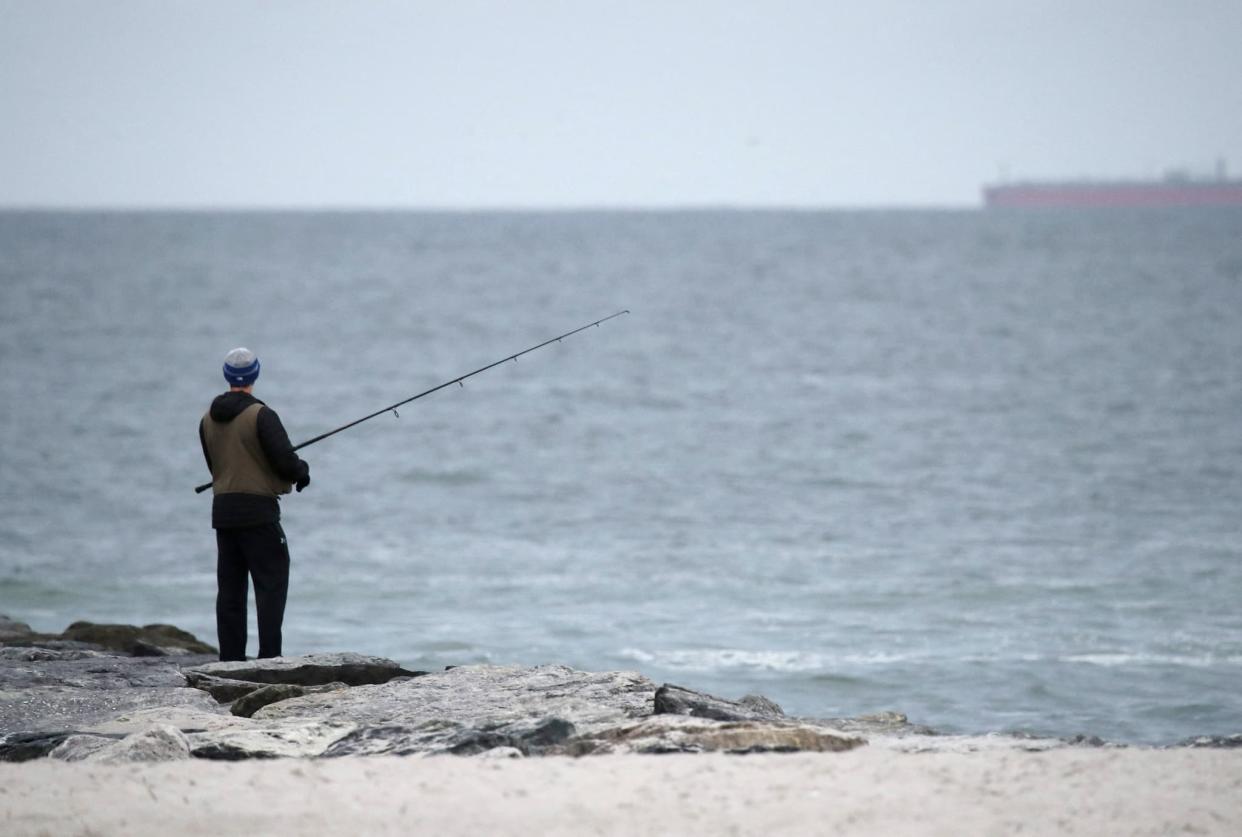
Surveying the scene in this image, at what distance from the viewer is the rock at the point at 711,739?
207 inches

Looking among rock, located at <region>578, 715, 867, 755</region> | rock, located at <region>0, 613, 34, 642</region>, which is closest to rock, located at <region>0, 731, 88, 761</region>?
rock, located at <region>578, 715, 867, 755</region>

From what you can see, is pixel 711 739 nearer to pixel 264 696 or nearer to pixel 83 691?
pixel 264 696

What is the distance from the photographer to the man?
22.3 feet

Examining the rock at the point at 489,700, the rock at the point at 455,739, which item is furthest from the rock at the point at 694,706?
the rock at the point at 455,739

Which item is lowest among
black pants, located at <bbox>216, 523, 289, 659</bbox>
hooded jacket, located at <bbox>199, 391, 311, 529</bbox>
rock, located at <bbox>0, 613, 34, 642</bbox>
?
rock, located at <bbox>0, 613, 34, 642</bbox>

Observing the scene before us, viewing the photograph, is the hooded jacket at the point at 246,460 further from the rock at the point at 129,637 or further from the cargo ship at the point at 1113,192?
the cargo ship at the point at 1113,192

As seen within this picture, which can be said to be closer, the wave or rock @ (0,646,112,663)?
rock @ (0,646,112,663)

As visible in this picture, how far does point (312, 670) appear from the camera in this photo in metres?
6.95

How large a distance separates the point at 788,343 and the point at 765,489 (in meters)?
20.1

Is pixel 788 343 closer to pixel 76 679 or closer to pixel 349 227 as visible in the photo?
pixel 76 679

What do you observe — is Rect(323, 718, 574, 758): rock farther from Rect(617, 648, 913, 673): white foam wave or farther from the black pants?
Rect(617, 648, 913, 673): white foam wave

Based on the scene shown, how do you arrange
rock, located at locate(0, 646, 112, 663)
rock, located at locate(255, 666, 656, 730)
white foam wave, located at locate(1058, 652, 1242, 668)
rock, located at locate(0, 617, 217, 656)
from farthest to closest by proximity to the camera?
white foam wave, located at locate(1058, 652, 1242, 668) → rock, located at locate(0, 617, 217, 656) → rock, located at locate(0, 646, 112, 663) → rock, located at locate(255, 666, 656, 730)

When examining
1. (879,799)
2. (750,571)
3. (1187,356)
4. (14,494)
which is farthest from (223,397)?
(1187,356)

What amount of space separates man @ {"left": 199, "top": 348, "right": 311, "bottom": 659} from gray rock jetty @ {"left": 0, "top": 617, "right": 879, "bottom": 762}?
14.3 inches
